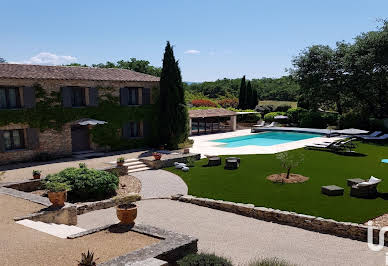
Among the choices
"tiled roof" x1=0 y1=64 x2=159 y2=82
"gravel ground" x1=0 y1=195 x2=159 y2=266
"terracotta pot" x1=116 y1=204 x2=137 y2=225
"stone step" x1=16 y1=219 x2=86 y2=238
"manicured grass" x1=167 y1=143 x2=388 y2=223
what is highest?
"tiled roof" x1=0 y1=64 x2=159 y2=82

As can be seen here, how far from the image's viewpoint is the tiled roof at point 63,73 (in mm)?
21578

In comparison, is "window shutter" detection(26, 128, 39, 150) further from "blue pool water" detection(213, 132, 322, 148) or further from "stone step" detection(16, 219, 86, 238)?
"blue pool water" detection(213, 132, 322, 148)

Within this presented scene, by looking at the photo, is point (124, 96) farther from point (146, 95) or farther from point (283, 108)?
point (283, 108)

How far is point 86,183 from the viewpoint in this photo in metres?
15.2

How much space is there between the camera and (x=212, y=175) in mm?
19000

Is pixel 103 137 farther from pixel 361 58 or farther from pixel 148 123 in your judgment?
pixel 361 58

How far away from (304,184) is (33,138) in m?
17.5

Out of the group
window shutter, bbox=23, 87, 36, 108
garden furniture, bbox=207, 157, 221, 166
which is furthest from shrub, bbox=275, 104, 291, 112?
window shutter, bbox=23, 87, 36, 108

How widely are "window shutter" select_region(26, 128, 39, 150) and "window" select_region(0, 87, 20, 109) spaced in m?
1.86

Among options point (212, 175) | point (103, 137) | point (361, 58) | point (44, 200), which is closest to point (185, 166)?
point (212, 175)

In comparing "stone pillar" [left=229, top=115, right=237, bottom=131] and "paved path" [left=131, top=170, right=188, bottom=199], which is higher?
"stone pillar" [left=229, top=115, right=237, bottom=131]

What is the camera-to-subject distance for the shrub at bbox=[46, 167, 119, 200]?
49.8ft

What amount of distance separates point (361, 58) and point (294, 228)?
91.4ft

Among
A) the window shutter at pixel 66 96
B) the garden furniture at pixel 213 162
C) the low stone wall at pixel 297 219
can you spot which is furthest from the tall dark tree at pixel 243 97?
the low stone wall at pixel 297 219
